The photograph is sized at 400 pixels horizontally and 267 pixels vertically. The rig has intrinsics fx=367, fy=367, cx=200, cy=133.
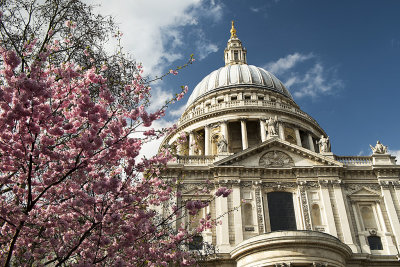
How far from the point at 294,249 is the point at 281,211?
21.5 ft

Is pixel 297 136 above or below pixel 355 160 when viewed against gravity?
above

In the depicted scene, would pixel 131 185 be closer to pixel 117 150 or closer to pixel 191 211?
pixel 117 150

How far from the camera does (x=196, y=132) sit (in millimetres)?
47250

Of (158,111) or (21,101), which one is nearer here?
(21,101)

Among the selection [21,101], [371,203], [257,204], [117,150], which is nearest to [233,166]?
[257,204]

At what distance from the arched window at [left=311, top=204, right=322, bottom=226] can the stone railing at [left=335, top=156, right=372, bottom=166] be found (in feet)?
17.9

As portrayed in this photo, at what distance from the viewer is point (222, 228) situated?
27469 millimetres

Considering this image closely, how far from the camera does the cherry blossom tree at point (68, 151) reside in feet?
30.1

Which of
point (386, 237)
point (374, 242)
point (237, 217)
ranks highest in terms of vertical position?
point (237, 217)

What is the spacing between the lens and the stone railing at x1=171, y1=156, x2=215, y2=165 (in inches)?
1254

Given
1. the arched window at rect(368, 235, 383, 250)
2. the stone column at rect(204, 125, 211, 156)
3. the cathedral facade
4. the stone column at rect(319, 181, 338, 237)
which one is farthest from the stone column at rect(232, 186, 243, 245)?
the stone column at rect(204, 125, 211, 156)

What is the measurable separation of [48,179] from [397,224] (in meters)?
27.4

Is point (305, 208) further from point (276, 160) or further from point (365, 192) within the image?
point (365, 192)

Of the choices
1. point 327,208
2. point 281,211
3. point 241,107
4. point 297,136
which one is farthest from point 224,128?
point 327,208
